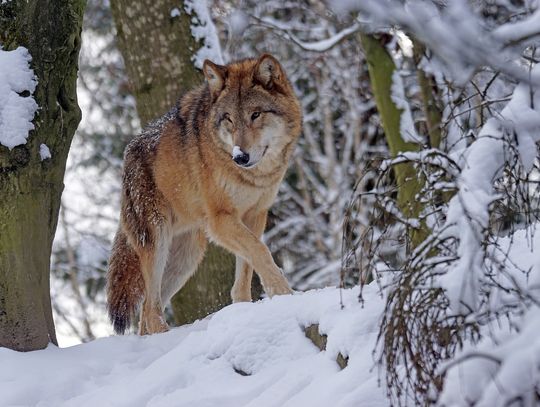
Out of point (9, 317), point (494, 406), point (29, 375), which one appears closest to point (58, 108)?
point (9, 317)

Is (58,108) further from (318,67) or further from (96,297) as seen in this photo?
(96,297)

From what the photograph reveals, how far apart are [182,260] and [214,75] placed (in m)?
1.64

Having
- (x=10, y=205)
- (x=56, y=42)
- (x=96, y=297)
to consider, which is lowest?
(x=10, y=205)

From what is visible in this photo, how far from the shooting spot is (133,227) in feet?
24.3

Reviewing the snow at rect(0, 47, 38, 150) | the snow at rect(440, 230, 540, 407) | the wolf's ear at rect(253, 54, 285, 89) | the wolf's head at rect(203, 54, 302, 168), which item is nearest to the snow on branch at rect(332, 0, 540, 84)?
the snow at rect(440, 230, 540, 407)

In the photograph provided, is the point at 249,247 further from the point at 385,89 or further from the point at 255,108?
the point at 385,89

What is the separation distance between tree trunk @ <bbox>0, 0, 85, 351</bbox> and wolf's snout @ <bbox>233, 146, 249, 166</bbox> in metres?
1.26

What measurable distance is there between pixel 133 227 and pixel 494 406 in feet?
15.7

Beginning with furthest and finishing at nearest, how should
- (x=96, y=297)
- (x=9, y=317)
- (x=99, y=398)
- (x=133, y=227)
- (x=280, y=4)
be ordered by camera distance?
(x=96, y=297), (x=280, y=4), (x=133, y=227), (x=9, y=317), (x=99, y=398)

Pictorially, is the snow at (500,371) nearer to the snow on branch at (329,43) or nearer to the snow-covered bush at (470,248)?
the snow-covered bush at (470,248)

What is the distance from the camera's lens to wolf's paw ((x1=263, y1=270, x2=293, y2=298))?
21.8 ft

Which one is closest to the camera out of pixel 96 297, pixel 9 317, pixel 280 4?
pixel 9 317

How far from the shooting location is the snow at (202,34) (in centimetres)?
852

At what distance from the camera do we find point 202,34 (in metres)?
8.59
